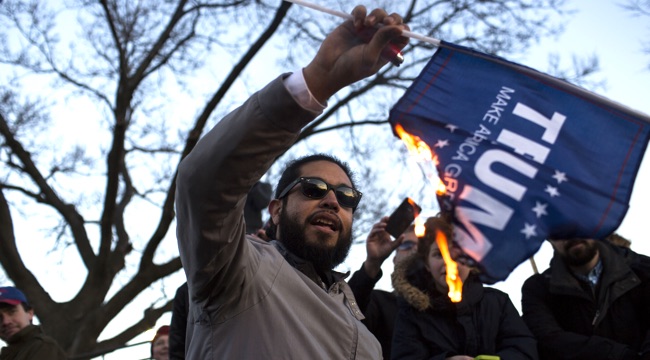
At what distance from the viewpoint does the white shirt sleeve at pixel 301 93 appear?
2.13m

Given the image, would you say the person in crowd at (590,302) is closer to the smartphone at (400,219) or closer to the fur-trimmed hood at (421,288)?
the fur-trimmed hood at (421,288)

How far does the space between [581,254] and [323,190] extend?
2110 mm

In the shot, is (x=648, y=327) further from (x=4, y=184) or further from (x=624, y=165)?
(x=4, y=184)

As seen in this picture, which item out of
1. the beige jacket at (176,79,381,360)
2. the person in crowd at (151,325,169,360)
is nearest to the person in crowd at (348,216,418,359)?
the beige jacket at (176,79,381,360)

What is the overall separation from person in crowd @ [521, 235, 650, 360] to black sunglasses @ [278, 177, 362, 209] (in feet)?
5.68

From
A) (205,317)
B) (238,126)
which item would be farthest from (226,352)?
(238,126)

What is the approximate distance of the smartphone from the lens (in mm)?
4266

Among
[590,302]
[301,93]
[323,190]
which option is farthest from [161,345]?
[301,93]

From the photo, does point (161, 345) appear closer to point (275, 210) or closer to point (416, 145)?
point (275, 210)

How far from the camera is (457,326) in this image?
4.38 meters

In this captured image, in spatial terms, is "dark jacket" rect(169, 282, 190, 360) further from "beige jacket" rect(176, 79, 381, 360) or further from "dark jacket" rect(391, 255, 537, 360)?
"beige jacket" rect(176, 79, 381, 360)

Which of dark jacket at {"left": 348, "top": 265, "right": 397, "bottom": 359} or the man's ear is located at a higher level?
the man's ear

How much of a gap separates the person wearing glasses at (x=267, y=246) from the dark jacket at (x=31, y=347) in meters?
2.97

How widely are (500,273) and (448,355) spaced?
1.34 meters
